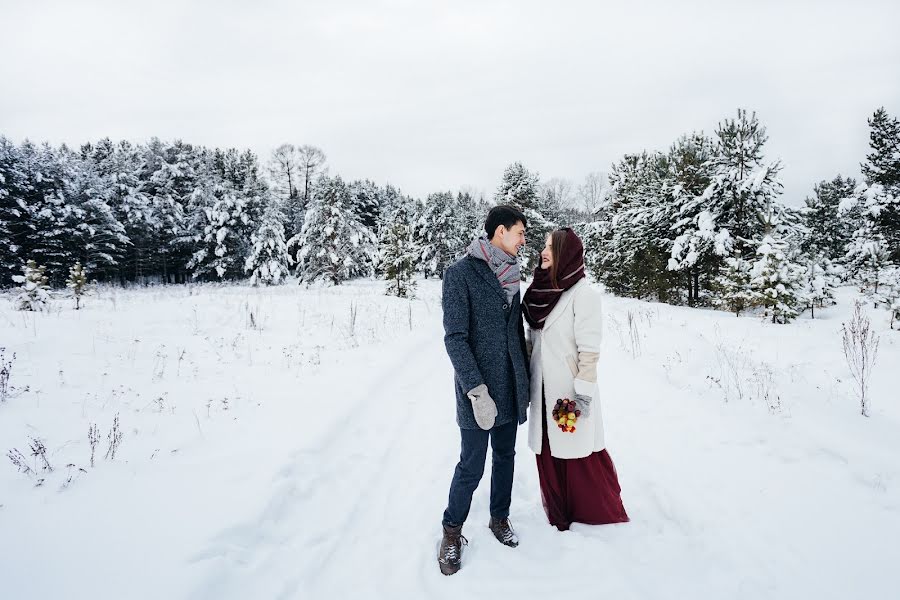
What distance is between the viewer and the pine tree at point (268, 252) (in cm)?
2583

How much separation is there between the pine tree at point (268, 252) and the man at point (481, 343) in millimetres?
26191

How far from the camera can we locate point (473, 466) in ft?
9.17

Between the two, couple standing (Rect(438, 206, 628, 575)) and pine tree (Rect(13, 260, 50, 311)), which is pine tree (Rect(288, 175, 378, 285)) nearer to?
pine tree (Rect(13, 260, 50, 311))

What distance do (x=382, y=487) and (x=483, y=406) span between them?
1.87 meters

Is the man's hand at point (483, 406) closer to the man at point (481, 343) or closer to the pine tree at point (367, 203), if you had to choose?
the man at point (481, 343)

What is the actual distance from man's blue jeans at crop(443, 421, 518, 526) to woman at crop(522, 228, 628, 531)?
0.31 metres

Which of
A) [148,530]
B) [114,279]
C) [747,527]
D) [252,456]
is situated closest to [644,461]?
[747,527]

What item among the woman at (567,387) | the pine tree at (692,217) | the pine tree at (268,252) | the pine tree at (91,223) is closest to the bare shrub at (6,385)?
the woman at (567,387)

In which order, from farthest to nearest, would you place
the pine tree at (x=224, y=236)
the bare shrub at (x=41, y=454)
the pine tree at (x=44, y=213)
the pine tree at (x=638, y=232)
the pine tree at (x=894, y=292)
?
the pine tree at (x=224, y=236) → the pine tree at (x=44, y=213) → the pine tree at (x=638, y=232) → the pine tree at (x=894, y=292) → the bare shrub at (x=41, y=454)

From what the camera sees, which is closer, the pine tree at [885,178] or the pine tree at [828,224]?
the pine tree at [885,178]

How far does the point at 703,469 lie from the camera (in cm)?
374

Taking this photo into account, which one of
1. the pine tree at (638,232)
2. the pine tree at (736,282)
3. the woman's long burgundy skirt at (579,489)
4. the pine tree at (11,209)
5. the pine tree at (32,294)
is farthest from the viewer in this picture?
the pine tree at (11,209)

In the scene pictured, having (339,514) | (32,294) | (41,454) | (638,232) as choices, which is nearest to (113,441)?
(41,454)

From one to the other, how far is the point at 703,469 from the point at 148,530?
4.68 m
